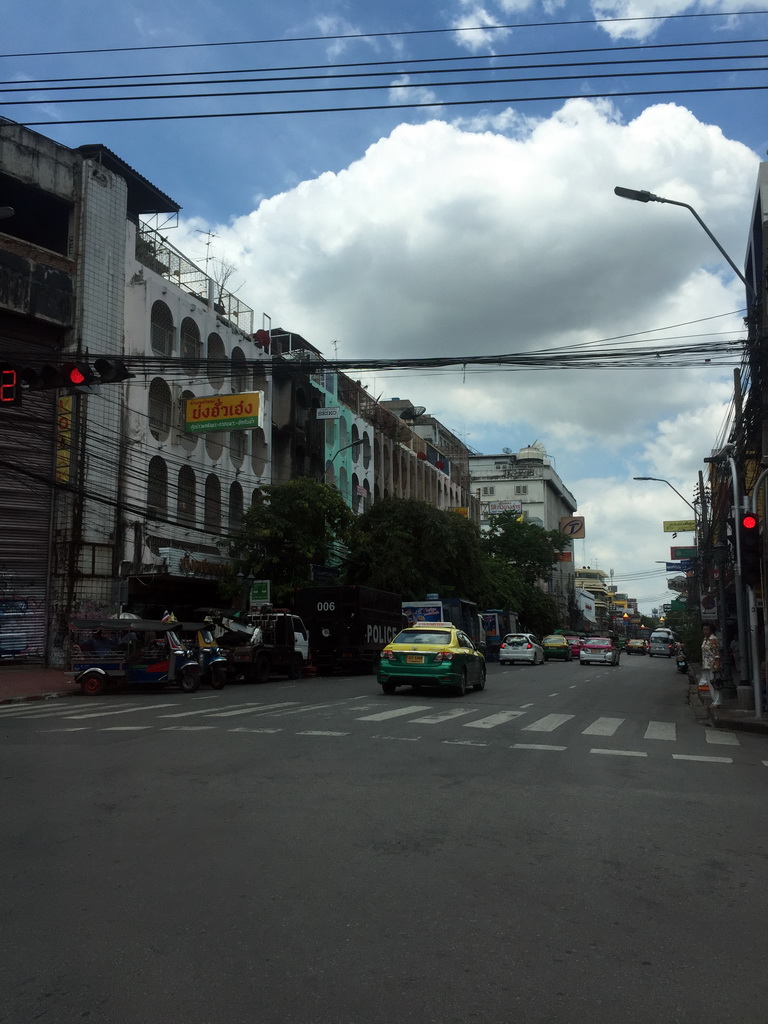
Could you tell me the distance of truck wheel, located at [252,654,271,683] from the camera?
25.5 m

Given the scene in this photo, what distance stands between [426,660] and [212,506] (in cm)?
1814

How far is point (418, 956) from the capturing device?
4527 mm

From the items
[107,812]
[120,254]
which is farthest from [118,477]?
[107,812]

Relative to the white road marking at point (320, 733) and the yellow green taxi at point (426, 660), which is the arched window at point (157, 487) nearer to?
the yellow green taxi at point (426, 660)

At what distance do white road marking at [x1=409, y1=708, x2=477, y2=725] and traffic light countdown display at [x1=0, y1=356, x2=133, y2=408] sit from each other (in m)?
7.34

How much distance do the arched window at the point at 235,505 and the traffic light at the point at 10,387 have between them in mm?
23021

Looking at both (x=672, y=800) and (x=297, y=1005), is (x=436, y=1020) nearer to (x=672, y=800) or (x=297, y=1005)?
(x=297, y=1005)

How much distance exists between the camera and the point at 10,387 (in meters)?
13.6

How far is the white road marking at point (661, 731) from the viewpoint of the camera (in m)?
14.1

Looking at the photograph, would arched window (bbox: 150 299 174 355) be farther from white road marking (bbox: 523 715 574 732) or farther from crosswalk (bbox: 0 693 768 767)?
white road marking (bbox: 523 715 574 732)

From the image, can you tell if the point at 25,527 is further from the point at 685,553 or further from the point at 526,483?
the point at 526,483

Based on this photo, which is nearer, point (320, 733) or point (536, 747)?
point (536, 747)

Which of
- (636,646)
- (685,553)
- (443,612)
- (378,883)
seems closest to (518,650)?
(443,612)

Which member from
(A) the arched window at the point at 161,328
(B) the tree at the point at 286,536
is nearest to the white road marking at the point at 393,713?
(B) the tree at the point at 286,536
